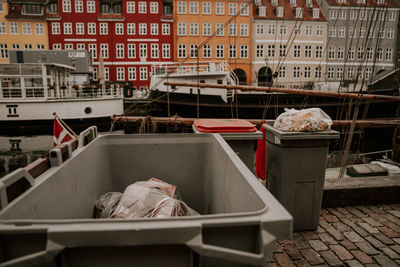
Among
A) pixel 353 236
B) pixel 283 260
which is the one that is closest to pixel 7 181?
pixel 283 260

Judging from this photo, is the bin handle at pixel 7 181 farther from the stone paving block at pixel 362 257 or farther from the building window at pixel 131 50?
the building window at pixel 131 50

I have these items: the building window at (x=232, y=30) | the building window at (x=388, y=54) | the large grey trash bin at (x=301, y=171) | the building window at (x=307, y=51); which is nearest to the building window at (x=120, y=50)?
the building window at (x=232, y=30)

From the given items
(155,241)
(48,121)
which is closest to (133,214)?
(155,241)

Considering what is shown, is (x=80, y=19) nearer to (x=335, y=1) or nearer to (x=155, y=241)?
(x=335, y=1)

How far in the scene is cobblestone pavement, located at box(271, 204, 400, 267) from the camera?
2.48m

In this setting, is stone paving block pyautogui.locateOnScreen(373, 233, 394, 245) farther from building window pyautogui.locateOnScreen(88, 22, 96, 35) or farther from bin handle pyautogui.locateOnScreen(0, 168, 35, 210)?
building window pyautogui.locateOnScreen(88, 22, 96, 35)

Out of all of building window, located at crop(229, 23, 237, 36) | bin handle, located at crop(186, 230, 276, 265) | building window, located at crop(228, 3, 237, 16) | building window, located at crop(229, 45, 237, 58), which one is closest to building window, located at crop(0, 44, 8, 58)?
building window, located at crop(229, 45, 237, 58)

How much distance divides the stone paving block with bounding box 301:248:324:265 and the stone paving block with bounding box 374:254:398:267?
18.5 inches

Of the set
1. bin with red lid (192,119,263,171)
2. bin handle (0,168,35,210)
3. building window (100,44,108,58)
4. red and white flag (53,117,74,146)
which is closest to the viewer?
bin handle (0,168,35,210)

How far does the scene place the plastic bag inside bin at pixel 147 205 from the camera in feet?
6.45

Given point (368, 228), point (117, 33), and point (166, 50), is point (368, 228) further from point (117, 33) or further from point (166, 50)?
point (117, 33)

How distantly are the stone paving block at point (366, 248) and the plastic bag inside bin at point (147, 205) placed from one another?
1685 mm

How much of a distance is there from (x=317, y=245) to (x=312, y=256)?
212mm

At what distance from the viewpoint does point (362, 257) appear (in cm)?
252
